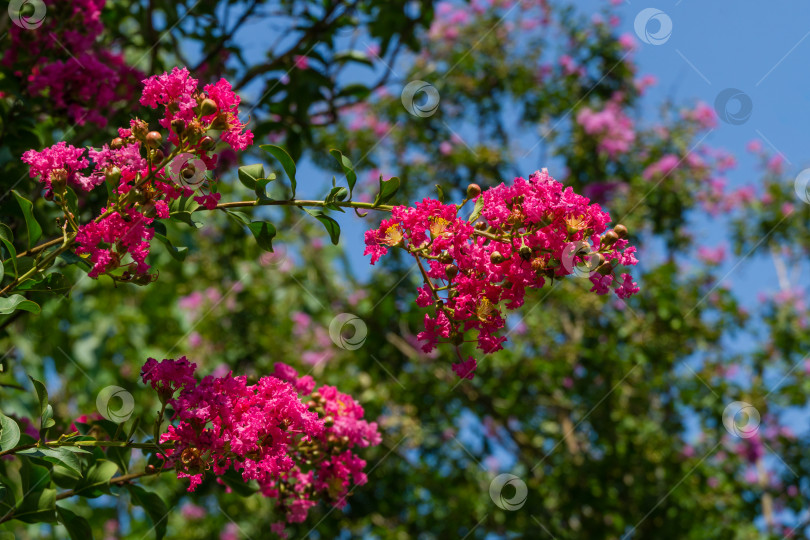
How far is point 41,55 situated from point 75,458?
124 centimetres

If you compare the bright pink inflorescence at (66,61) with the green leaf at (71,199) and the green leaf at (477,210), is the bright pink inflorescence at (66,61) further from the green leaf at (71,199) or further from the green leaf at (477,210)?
the green leaf at (477,210)

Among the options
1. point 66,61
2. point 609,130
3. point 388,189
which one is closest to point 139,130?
point 388,189

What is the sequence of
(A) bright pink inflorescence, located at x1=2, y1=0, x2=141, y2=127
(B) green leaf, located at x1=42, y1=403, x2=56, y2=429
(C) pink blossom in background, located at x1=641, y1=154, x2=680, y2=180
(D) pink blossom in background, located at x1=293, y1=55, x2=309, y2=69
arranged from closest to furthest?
1. (B) green leaf, located at x1=42, y1=403, x2=56, y2=429
2. (A) bright pink inflorescence, located at x1=2, y1=0, x2=141, y2=127
3. (D) pink blossom in background, located at x1=293, y1=55, x2=309, y2=69
4. (C) pink blossom in background, located at x1=641, y1=154, x2=680, y2=180

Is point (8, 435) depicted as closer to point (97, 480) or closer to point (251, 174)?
point (97, 480)

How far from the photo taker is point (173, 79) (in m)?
1.28

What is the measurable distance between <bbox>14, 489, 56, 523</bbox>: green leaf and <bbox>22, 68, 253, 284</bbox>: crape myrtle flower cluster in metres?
0.42

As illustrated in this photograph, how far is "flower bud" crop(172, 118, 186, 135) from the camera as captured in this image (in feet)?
4.03

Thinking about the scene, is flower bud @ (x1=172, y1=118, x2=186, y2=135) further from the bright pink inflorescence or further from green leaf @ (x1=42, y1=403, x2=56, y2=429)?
the bright pink inflorescence

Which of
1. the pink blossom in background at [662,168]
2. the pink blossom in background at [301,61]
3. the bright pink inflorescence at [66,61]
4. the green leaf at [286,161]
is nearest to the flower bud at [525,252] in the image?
the green leaf at [286,161]

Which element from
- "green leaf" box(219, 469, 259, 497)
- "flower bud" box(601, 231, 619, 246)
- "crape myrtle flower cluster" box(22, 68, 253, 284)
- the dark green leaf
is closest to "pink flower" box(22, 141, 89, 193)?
"crape myrtle flower cluster" box(22, 68, 253, 284)

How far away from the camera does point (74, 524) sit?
1.39m

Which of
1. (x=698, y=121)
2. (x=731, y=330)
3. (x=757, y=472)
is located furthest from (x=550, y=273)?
(x=698, y=121)

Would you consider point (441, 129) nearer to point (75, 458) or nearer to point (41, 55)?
point (41, 55)

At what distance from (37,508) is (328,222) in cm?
72
